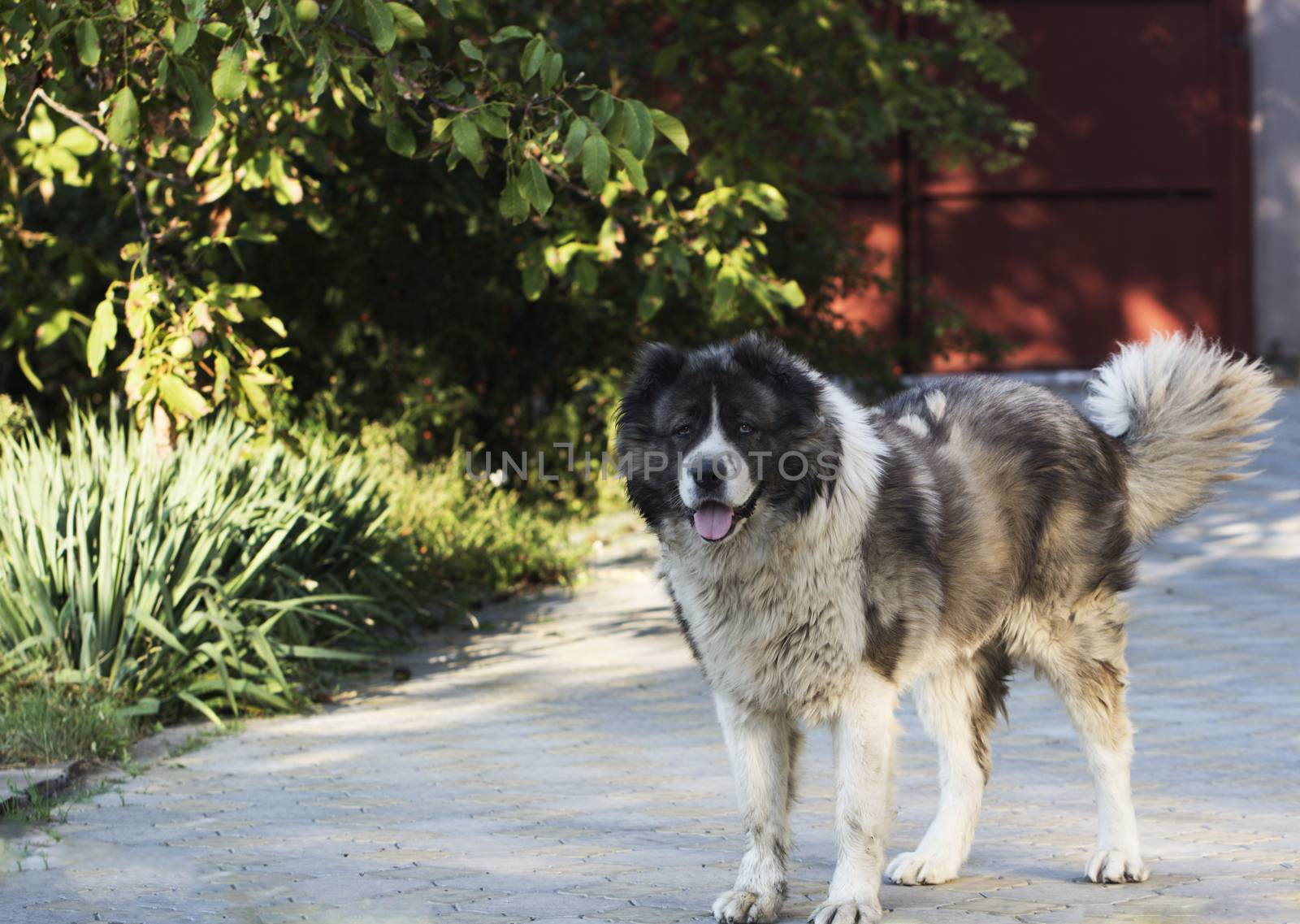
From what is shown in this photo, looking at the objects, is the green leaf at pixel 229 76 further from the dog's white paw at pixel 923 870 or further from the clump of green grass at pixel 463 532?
the clump of green grass at pixel 463 532

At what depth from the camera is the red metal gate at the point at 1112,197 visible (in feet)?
60.4

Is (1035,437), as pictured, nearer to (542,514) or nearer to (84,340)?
(84,340)

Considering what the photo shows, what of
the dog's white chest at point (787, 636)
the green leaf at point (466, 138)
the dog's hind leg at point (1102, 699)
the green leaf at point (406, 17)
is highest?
the green leaf at point (406, 17)

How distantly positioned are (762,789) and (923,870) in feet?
2.08

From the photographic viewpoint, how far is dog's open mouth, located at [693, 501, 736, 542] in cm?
421

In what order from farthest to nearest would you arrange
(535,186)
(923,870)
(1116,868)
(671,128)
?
(671,128) → (535,186) → (923,870) → (1116,868)

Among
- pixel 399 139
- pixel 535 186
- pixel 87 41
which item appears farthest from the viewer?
pixel 399 139

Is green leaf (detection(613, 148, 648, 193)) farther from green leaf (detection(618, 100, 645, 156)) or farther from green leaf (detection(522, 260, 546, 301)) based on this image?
green leaf (detection(522, 260, 546, 301))

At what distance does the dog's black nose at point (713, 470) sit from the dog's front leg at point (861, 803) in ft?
2.17

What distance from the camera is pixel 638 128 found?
226 inches

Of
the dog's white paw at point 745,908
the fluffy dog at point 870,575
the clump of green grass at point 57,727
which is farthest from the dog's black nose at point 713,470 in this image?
the clump of green grass at point 57,727

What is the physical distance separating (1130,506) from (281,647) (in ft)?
11.8

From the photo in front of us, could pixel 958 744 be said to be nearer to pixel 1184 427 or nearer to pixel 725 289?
pixel 1184 427

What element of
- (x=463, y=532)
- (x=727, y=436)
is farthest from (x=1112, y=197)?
(x=727, y=436)
